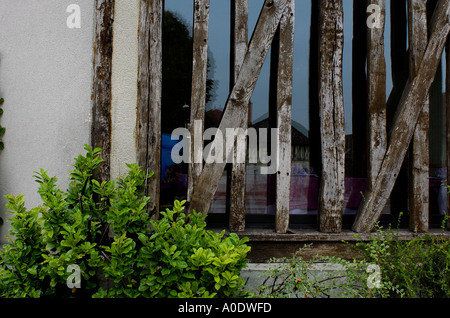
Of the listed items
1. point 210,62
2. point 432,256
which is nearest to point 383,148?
point 432,256

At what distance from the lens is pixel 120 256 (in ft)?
5.74

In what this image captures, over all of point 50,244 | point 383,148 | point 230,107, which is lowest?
point 50,244

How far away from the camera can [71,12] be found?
2469 mm

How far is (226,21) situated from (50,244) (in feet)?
7.00

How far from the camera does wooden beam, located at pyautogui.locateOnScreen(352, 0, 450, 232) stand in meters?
2.45

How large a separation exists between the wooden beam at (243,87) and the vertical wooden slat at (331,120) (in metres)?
0.40

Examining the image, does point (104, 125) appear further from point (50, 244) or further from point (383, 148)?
point (383, 148)

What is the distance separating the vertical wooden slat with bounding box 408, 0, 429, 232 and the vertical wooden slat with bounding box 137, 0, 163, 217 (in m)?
1.96

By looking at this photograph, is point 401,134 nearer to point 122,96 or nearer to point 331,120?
point 331,120

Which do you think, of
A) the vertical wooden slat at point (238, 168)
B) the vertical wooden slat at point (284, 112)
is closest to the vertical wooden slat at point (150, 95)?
the vertical wooden slat at point (238, 168)

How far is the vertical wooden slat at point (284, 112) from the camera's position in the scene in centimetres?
242

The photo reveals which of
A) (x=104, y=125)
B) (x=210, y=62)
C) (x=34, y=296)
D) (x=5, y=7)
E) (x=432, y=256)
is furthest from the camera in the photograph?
(x=210, y=62)

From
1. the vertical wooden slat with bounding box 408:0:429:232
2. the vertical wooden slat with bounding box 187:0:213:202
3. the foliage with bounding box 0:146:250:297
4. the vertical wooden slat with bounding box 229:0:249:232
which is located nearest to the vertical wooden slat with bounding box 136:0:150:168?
the vertical wooden slat with bounding box 187:0:213:202

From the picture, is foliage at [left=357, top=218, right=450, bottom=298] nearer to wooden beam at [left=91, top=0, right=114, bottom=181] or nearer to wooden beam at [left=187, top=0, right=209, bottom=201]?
wooden beam at [left=187, top=0, right=209, bottom=201]
